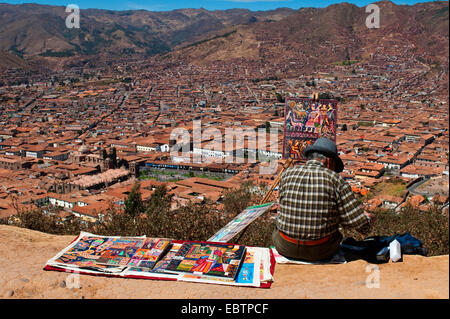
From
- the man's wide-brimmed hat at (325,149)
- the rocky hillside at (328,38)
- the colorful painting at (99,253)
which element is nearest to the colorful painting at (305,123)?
the man's wide-brimmed hat at (325,149)

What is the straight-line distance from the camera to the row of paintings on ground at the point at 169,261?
2.64 m

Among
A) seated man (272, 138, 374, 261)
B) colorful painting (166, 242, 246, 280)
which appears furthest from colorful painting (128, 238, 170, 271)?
seated man (272, 138, 374, 261)

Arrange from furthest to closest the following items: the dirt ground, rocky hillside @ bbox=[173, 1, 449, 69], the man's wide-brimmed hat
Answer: rocky hillside @ bbox=[173, 1, 449, 69]
the man's wide-brimmed hat
the dirt ground

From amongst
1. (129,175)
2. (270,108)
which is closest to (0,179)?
(129,175)

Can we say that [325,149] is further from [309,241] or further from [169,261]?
[169,261]

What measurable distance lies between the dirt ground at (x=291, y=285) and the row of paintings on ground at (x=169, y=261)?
6 centimetres

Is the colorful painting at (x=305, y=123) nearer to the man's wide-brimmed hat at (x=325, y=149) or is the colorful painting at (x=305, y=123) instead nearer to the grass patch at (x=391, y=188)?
the man's wide-brimmed hat at (x=325, y=149)

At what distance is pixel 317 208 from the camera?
8.20 feet

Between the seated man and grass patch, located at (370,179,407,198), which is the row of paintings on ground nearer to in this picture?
the seated man

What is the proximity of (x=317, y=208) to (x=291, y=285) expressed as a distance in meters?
0.50

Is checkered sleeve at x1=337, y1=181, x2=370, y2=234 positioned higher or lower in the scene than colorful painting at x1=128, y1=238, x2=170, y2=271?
higher

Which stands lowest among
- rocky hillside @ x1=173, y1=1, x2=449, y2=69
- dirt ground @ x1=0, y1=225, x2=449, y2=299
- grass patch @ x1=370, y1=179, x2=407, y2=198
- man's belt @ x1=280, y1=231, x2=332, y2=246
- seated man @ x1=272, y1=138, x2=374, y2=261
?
grass patch @ x1=370, y1=179, x2=407, y2=198

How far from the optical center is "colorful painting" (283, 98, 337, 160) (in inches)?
170

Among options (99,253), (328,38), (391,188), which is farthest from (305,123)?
(328,38)
